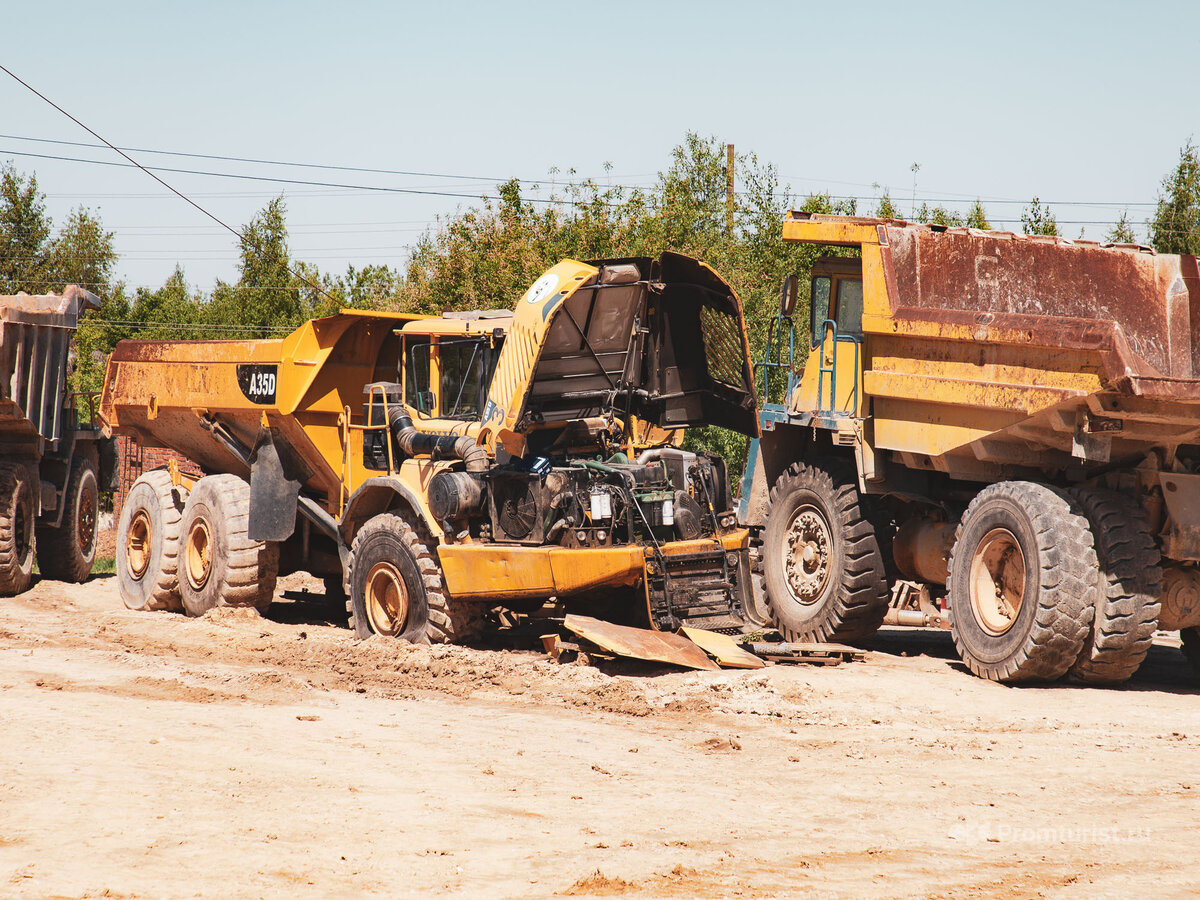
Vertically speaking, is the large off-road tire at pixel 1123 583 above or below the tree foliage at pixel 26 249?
below

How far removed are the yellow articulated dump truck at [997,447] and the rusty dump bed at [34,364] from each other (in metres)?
8.04

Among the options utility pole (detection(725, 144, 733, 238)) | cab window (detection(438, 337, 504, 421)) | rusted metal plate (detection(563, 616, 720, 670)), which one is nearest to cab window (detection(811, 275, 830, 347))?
cab window (detection(438, 337, 504, 421))

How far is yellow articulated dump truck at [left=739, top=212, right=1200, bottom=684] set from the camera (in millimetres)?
9078

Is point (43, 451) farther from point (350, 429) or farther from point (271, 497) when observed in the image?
point (350, 429)

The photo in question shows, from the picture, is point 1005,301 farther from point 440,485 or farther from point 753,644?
point 440,485

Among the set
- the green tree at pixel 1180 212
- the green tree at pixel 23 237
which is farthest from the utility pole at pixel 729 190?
the green tree at pixel 23 237

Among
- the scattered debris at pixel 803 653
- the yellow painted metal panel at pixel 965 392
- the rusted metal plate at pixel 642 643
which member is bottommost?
the scattered debris at pixel 803 653

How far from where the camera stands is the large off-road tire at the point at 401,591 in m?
10.3

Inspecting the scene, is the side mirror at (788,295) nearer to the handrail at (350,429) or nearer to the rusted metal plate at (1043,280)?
the rusted metal plate at (1043,280)

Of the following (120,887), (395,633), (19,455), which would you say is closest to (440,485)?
(395,633)

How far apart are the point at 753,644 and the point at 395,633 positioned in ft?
9.39

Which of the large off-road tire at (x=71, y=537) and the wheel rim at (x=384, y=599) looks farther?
the large off-road tire at (x=71, y=537)

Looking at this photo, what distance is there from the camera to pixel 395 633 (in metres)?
10.7

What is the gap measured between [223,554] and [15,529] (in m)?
3.58
